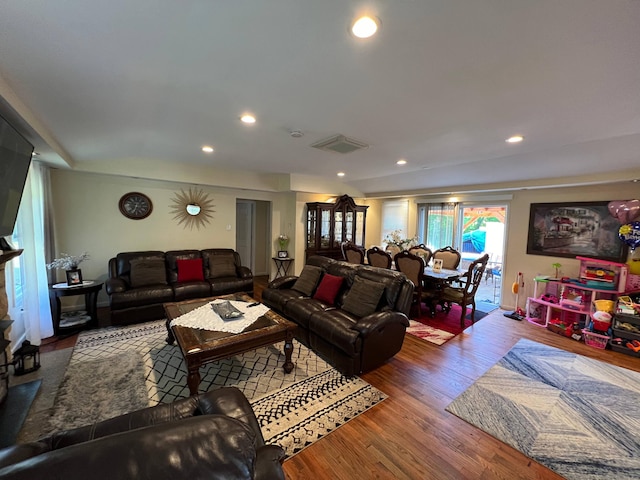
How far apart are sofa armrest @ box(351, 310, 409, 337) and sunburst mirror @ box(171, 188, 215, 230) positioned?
401cm

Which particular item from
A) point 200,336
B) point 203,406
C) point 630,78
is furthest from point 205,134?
point 630,78

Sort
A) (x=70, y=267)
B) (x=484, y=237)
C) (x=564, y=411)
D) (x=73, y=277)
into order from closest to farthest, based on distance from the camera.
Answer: (x=564, y=411), (x=73, y=277), (x=70, y=267), (x=484, y=237)

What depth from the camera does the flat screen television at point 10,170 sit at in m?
1.71

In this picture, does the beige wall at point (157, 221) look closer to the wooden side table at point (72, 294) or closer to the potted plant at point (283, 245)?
the potted plant at point (283, 245)

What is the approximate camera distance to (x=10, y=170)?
1859 mm

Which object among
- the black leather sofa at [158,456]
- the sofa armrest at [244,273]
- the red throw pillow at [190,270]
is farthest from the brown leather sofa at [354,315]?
the black leather sofa at [158,456]

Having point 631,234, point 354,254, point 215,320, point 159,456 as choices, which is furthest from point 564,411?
point 354,254

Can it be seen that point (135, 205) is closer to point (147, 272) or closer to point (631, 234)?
point (147, 272)

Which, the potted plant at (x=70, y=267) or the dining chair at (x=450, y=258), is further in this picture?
the dining chair at (x=450, y=258)

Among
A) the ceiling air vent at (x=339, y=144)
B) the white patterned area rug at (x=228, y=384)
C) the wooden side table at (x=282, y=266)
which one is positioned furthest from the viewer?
the wooden side table at (x=282, y=266)

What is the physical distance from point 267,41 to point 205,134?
1.86m

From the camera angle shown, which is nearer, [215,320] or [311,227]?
[215,320]

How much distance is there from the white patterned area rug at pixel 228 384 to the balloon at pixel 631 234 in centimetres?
391

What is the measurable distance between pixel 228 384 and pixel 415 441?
1.64m
